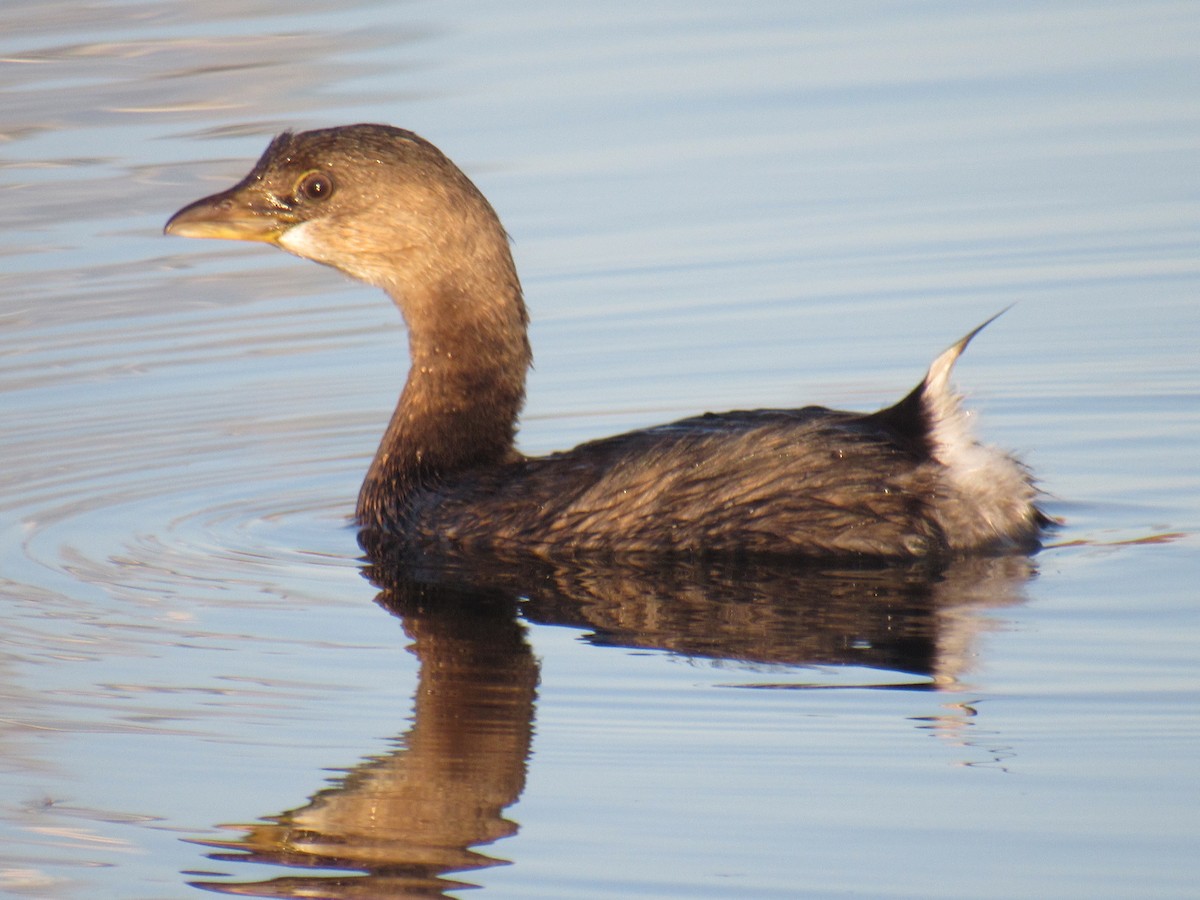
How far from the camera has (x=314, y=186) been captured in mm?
7918

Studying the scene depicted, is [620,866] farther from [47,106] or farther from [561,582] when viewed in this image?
[47,106]

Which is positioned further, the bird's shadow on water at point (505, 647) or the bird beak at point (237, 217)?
the bird beak at point (237, 217)

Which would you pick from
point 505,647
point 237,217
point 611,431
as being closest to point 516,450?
point 611,431

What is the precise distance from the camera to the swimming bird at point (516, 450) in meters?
6.86

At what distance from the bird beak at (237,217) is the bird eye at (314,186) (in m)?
0.09

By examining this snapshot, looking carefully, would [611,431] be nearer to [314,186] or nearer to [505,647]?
[314,186]

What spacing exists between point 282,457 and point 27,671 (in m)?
2.58

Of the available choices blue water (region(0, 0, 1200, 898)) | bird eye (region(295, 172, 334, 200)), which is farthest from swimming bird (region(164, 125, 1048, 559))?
blue water (region(0, 0, 1200, 898))

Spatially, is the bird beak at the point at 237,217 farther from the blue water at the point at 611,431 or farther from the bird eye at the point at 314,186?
the blue water at the point at 611,431

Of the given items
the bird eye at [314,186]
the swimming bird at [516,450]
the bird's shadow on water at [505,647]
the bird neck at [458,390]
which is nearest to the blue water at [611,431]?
the bird's shadow on water at [505,647]

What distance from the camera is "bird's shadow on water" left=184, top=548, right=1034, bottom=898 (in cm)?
507

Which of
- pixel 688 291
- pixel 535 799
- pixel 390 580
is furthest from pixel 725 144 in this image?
pixel 535 799

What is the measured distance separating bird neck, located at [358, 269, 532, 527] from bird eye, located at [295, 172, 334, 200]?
0.45 meters

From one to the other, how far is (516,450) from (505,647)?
1524 millimetres
